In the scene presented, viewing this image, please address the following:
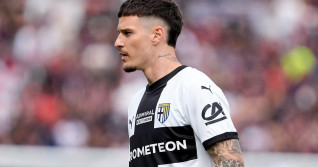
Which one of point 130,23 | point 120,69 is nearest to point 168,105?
point 130,23

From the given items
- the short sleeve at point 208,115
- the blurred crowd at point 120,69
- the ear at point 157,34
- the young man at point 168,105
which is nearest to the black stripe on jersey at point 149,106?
the young man at point 168,105

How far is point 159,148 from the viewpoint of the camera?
3.65 meters

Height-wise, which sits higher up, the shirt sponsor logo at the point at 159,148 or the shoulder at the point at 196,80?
the shoulder at the point at 196,80

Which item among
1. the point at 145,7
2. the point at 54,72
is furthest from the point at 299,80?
the point at 145,7

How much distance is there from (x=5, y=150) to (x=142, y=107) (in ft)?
16.1

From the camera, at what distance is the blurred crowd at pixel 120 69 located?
973 centimetres

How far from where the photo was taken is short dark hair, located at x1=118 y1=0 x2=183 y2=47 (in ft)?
13.0

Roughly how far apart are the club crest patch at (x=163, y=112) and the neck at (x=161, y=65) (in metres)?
0.26

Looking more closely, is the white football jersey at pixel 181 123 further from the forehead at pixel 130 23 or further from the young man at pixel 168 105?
the forehead at pixel 130 23

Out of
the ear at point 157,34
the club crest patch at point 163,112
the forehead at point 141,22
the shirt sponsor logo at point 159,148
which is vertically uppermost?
the forehead at point 141,22

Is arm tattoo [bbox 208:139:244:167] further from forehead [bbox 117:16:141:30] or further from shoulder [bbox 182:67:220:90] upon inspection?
forehead [bbox 117:16:141:30]

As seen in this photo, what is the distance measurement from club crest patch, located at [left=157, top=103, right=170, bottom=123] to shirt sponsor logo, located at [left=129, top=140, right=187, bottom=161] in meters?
0.14

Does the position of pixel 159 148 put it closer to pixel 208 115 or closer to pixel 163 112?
pixel 163 112

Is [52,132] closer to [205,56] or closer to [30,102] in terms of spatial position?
[30,102]
